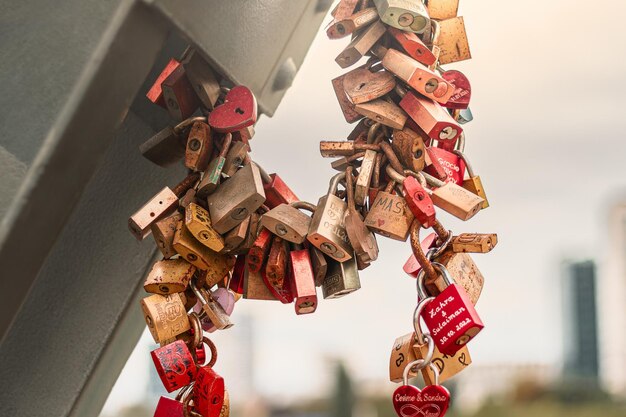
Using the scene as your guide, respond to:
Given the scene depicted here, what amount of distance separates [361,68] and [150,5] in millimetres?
328

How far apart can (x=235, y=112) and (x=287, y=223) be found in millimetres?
167

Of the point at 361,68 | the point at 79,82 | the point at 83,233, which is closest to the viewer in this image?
the point at 79,82

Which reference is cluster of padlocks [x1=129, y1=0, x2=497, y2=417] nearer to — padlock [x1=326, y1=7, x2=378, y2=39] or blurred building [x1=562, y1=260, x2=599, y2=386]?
padlock [x1=326, y1=7, x2=378, y2=39]

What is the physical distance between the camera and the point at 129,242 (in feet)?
4.65

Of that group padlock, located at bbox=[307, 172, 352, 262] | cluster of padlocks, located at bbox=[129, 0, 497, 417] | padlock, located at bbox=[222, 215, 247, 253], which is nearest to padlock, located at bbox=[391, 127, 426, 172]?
cluster of padlocks, located at bbox=[129, 0, 497, 417]

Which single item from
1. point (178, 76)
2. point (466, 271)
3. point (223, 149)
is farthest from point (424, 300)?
point (178, 76)

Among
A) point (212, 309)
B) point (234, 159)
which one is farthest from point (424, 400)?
point (234, 159)

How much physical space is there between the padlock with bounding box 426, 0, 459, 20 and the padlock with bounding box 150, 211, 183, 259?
47 centimetres

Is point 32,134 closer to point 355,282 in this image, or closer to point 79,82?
point 79,82

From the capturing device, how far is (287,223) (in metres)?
1.17

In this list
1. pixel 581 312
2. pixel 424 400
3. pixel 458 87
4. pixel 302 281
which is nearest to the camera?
pixel 424 400

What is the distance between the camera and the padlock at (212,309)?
1182 mm

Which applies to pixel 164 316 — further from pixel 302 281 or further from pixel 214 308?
pixel 302 281

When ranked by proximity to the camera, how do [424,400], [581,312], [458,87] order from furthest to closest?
[581,312] → [458,87] → [424,400]
